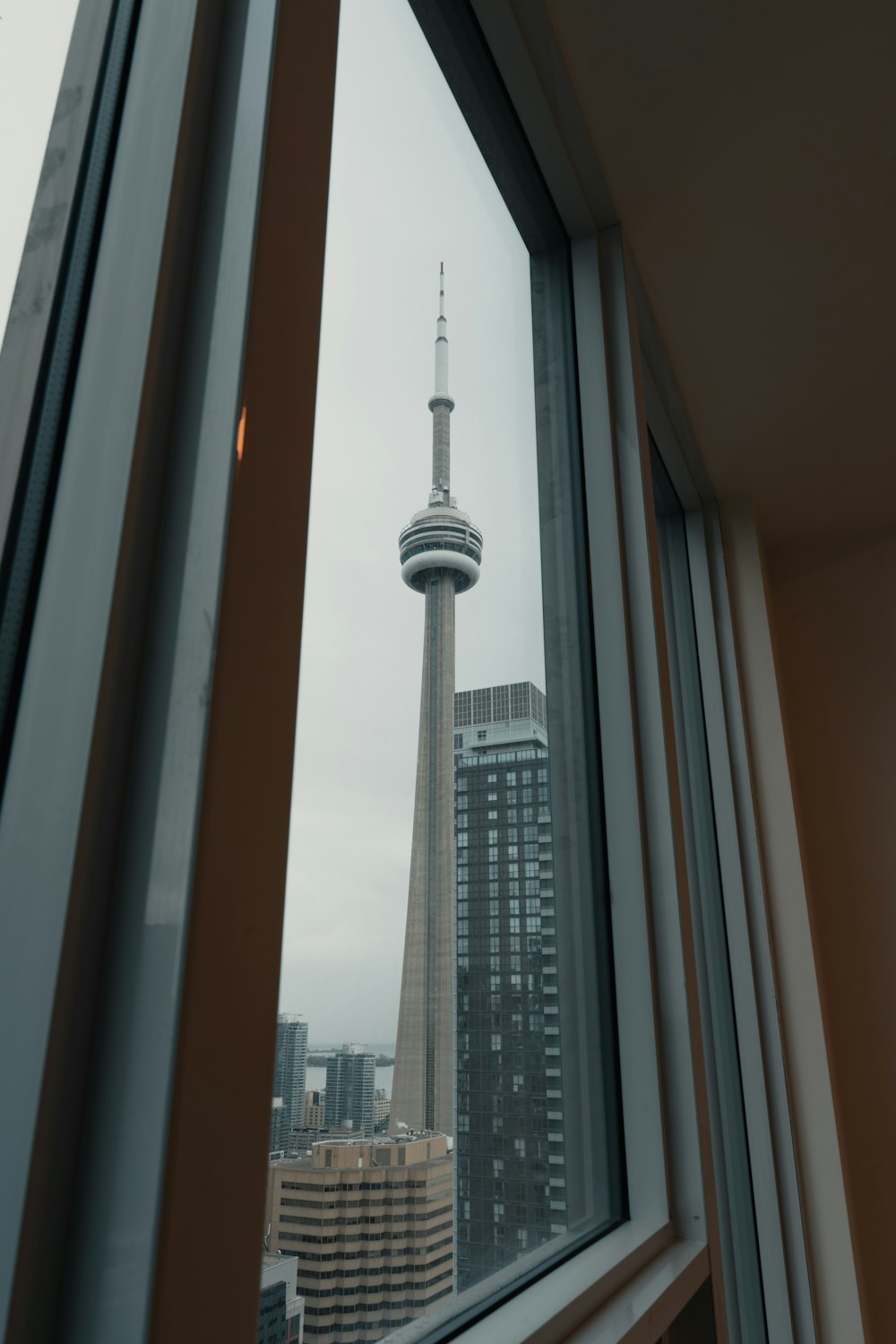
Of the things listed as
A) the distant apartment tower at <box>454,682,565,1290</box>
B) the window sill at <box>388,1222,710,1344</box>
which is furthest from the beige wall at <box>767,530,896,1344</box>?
the distant apartment tower at <box>454,682,565,1290</box>

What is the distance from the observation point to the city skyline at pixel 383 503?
23.0 inches

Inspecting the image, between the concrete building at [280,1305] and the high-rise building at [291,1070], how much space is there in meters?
0.06

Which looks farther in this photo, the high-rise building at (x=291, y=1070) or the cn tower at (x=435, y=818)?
the cn tower at (x=435, y=818)

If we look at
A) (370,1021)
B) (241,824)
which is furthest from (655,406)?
(241,824)

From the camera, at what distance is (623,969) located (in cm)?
101

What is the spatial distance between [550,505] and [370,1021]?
2.48 ft

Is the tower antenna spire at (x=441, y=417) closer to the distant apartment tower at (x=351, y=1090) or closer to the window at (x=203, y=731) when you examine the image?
the window at (x=203, y=731)

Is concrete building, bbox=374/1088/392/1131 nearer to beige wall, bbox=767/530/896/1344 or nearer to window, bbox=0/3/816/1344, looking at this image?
window, bbox=0/3/816/1344

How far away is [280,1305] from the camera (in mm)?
458

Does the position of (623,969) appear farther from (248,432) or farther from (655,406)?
(655,406)

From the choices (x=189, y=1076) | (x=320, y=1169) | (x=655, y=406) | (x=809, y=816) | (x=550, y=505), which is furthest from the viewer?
(x=809, y=816)

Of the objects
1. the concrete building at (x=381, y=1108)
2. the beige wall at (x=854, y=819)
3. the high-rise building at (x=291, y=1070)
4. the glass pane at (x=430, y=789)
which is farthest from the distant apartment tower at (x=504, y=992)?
the beige wall at (x=854, y=819)

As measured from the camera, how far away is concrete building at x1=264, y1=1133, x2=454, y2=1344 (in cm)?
48

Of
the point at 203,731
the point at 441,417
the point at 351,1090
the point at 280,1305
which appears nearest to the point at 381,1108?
the point at 351,1090
